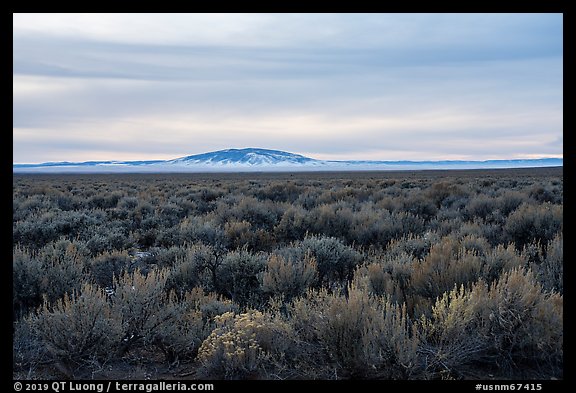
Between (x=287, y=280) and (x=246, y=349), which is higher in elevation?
(x=287, y=280)

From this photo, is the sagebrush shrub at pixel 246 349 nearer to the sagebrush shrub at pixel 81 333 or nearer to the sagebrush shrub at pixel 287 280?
the sagebrush shrub at pixel 81 333

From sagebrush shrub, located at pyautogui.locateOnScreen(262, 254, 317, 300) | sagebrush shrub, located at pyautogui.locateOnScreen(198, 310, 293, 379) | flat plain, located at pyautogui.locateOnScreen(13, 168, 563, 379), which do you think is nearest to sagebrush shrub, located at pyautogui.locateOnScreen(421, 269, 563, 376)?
flat plain, located at pyautogui.locateOnScreen(13, 168, 563, 379)

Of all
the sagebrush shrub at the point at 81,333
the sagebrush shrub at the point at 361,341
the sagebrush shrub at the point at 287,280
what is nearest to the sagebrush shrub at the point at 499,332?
the sagebrush shrub at the point at 361,341


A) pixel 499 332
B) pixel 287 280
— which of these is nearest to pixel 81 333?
pixel 287 280

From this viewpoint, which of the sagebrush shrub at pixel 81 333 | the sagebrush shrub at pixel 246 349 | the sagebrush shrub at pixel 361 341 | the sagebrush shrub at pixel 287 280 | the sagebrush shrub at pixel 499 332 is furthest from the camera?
the sagebrush shrub at pixel 287 280

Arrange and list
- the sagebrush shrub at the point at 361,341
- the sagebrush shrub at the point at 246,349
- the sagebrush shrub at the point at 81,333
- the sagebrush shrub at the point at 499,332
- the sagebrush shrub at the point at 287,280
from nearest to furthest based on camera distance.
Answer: the sagebrush shrub at the point at 361,341
the sagebrush shrub at the point at 246,349
the sagebrush shrub at the point at 499,332
the sagebrush shrub at the point at 81,333
the sagebrush shrub at the point at 287,280

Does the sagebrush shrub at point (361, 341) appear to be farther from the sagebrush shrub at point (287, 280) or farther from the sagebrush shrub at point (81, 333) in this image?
the sagebrush shrub at point (81, 333)

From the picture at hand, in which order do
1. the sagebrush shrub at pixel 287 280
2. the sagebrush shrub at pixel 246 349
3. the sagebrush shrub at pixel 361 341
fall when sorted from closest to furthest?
the sagebrush shrub at pixel 361 341, the sagebrush shrub at pixel 246 349, the sagebrush shrub at pixel 287 280

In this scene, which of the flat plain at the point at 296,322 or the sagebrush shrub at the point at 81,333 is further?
the sagebrush shrub at the point at 81,333

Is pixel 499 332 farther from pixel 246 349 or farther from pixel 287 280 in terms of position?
pixel 287 280

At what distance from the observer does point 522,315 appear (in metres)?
4.53

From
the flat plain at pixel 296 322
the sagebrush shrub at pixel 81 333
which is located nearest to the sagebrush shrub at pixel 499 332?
the flat plain at pixel 296 322

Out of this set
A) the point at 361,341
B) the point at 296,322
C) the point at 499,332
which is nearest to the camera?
the point at 361,341
